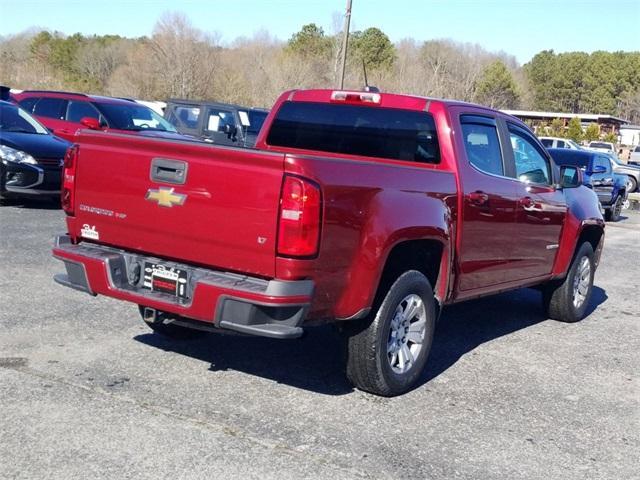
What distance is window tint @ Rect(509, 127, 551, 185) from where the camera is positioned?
6.63 meters

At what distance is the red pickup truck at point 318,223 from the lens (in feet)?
14.0

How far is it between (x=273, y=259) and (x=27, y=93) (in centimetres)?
1378

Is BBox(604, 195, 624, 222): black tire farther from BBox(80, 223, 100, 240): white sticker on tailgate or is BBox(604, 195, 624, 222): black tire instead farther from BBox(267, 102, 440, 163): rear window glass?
BBox(80, 223, 100, 240): white sticker on tailgate

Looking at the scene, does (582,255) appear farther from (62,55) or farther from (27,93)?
(62,55)

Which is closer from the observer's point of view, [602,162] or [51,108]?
[51,108]

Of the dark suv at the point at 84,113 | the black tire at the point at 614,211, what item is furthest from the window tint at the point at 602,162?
the dark suv at the point at 84,113

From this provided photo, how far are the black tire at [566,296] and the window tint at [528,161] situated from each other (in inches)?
43.5

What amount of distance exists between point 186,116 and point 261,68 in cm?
3702

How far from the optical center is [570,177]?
7.35 metres

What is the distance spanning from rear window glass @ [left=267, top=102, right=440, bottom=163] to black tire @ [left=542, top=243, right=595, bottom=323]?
263cm

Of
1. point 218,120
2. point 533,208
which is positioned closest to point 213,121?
point 218,120

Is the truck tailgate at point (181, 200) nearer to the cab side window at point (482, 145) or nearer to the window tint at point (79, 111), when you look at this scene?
the cab side window at point (482, 145)

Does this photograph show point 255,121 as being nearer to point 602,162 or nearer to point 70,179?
point 602,162

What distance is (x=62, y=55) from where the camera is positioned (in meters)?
85.3
